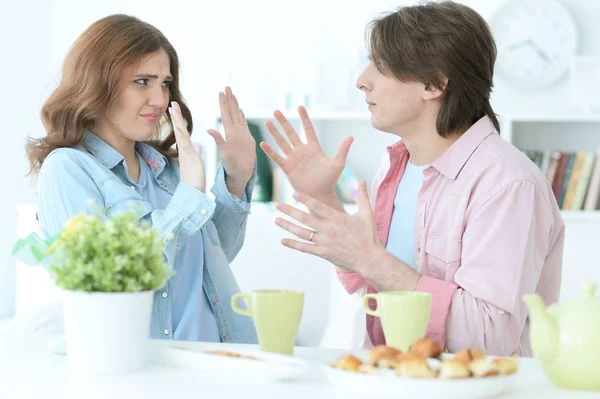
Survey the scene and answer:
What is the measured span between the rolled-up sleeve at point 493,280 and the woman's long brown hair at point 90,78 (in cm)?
89

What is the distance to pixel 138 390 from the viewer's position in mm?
1031

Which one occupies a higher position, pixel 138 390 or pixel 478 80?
pixel 478 80

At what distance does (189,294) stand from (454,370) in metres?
0.97

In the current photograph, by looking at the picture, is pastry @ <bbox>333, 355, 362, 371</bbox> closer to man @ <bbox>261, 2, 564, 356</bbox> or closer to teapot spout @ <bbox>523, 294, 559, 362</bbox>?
teapot spout @ <bbox>523, 294, 559, 362</bbox>

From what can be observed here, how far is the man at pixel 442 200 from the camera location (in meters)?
1.49

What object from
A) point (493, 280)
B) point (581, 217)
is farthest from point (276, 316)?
point (581, 217)

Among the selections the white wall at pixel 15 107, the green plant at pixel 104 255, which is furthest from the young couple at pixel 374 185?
the white wall at pixel 15 107

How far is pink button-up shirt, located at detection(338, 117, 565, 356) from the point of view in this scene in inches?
58.5

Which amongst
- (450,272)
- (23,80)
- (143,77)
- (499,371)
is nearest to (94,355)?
(499,371)

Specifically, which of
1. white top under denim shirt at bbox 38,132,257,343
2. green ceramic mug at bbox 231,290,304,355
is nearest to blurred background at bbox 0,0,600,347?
white top under denim shirt at bbox 38,132,257,343

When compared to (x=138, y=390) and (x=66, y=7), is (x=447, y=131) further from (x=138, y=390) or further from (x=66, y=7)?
(x=66, y=7)

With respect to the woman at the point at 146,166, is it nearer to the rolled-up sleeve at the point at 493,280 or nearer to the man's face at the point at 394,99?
the man's face at the point at 394,99

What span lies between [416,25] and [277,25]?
2.35 metres

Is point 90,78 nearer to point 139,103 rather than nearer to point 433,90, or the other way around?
point 139,103
